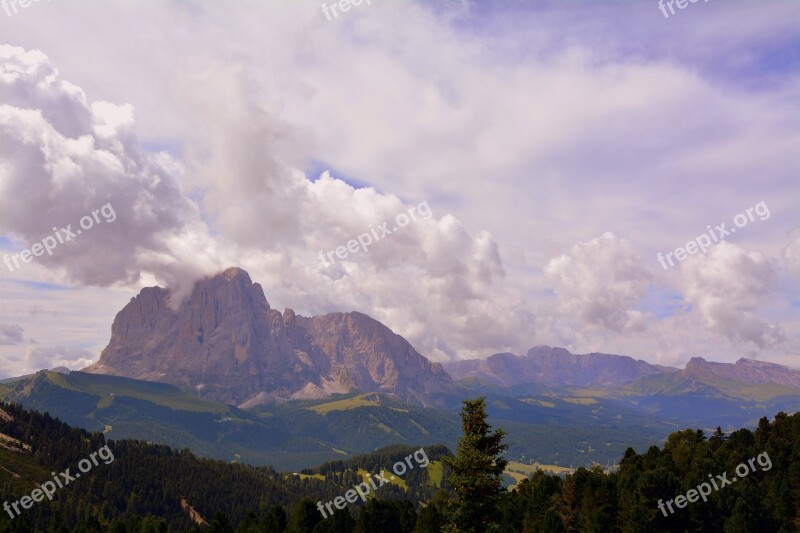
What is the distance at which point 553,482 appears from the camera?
4850 inches

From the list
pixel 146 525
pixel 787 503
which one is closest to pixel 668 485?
pixel 787 503

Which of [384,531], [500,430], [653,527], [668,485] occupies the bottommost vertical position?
[384,531]

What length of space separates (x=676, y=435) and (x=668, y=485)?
5341 cm

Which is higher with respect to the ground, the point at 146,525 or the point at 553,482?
the point at 553,482

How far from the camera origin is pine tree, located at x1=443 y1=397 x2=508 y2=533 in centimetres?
5012

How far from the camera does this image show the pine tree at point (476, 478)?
164 ft

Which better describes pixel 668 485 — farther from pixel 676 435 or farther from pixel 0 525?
pixel 0 525

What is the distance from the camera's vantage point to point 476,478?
164 feet
